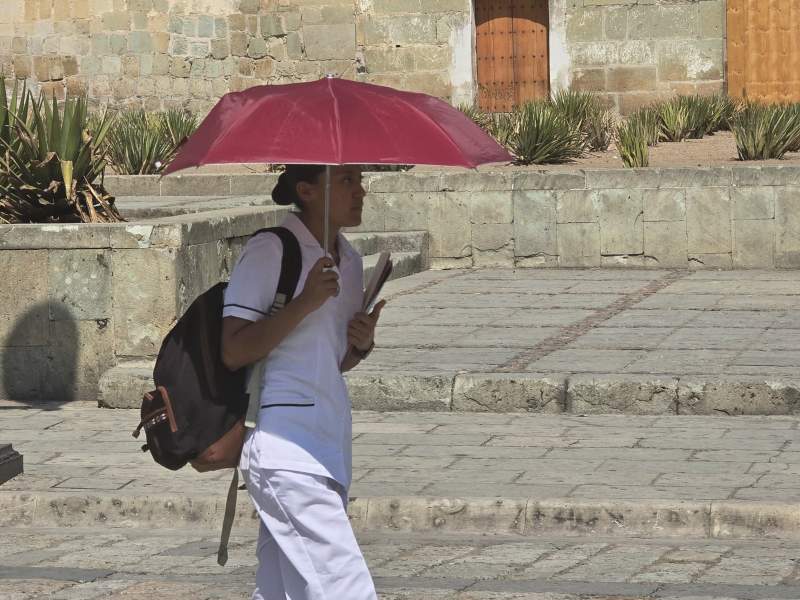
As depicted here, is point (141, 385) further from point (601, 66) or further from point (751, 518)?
point (601, 66)

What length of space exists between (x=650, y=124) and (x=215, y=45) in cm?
1103

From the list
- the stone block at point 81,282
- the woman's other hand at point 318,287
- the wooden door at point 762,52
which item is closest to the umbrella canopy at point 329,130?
the woman's other hand at point 318,287

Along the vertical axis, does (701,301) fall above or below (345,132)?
below

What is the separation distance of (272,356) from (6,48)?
26998 millimetres

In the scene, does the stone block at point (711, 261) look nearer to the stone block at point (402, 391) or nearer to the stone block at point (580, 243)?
the stone block at point (580, 243)

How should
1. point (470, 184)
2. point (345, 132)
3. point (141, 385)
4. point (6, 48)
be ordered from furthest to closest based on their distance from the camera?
point (6, 48), point (470, 184), point (141, 385), point (345, 132)

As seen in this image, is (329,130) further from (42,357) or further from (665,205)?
(665,205)

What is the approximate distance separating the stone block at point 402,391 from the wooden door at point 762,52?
16.5 m

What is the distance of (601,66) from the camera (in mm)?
25703

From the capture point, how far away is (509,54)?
87.2 feet

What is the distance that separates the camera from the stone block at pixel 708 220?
14867 millimetres

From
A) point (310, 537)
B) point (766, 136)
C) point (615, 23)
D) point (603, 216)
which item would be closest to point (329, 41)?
point (615, 23)

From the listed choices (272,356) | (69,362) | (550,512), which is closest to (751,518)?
(550,512)

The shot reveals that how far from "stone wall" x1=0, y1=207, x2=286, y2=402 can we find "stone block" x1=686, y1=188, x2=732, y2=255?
5967 mm
